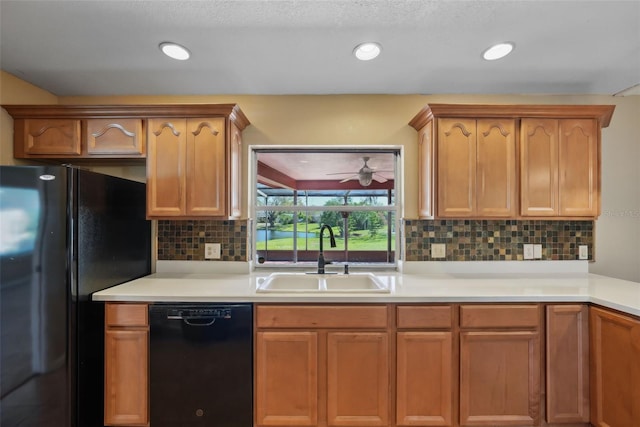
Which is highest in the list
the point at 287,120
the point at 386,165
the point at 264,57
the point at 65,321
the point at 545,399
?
the point at 264,57

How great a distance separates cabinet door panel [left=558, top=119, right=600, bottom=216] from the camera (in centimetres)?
204

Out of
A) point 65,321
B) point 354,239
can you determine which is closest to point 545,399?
point 354,239

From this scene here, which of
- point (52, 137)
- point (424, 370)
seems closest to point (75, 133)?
point (52, 137)

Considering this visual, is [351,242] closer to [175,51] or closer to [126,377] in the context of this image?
[126,377]

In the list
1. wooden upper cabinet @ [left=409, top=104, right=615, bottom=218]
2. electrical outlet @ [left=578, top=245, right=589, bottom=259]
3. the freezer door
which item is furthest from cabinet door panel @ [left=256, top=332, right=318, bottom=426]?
electrical outlet @ [left=578, top=245, right=589, bottom=259]

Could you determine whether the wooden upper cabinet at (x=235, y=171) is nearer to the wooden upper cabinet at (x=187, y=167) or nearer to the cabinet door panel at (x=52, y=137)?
the wooden upper cabinet at (x=187, y=167)

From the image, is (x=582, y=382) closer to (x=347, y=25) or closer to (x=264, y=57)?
(x=347, y=25)

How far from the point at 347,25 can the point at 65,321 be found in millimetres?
2184

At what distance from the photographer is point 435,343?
5.60ft

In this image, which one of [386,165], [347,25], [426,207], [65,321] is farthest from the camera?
[386,165]

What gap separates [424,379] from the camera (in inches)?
67.1

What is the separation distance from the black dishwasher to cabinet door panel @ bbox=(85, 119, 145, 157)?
115 centimetres

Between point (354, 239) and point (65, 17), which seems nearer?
point (65, 17)

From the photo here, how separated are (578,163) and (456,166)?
82 cm
